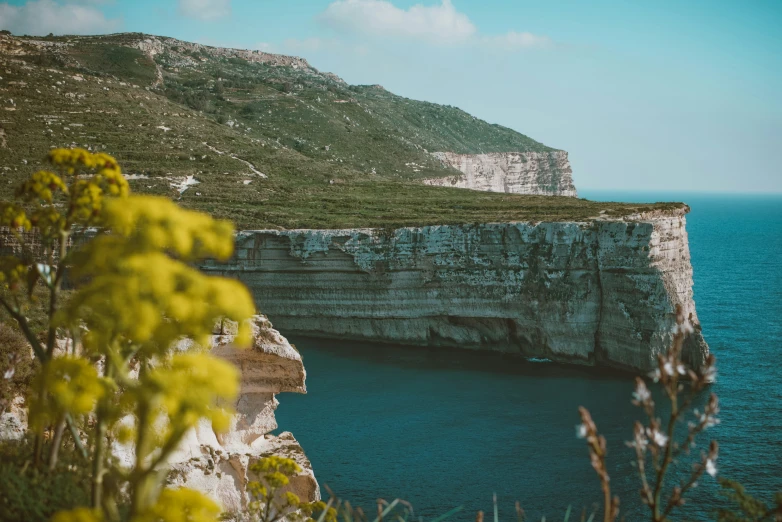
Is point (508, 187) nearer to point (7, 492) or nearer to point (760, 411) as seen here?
point (760, 411)

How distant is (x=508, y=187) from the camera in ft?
347

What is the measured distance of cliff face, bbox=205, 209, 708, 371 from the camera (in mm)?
36344

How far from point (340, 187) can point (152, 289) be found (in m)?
54.0

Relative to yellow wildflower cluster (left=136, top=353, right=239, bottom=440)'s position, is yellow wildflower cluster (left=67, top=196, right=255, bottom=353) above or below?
above

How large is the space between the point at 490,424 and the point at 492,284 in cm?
1231

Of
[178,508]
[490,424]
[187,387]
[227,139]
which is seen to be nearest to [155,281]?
[187,387]

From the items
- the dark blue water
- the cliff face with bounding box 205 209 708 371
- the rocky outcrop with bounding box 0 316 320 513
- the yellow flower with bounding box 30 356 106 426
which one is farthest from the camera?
the cliff face with bounding box 205 209 708 371

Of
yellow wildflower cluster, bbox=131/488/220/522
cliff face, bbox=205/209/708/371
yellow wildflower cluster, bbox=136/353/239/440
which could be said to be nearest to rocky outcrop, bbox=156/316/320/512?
yellow wildflower cluster, bbox=131/488/220/522

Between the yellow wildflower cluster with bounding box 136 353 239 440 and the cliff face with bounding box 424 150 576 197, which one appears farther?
the cliff face with bounding box 424 150 576 197

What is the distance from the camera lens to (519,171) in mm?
107812

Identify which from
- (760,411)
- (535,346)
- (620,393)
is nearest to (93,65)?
(535,346)

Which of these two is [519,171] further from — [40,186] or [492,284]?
[40,186]

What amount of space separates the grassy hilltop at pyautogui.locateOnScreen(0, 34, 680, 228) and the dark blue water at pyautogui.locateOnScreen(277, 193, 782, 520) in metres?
9.69

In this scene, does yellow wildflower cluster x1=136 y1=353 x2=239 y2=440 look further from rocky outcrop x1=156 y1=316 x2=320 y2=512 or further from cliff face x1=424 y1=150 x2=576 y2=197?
cliff face x1=424 y1=150 x2=576 y2=197
